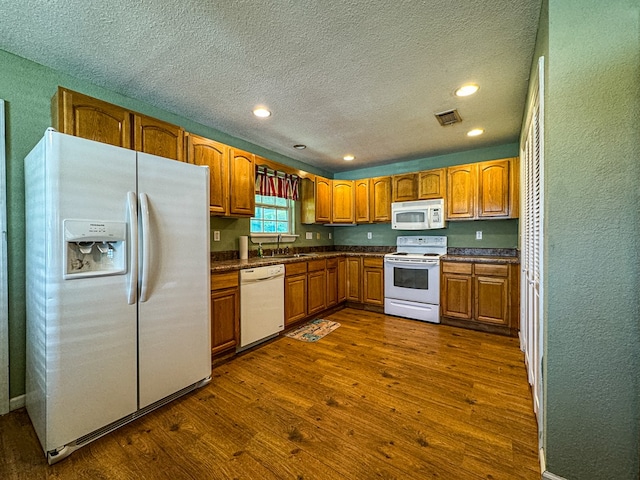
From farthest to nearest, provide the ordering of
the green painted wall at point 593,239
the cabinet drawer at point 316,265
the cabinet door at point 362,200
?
the cabinet door at point 362,200
the cabinet drawer at point 316,265
the green painted wall at point 593,239

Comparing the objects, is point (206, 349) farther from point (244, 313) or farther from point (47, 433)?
point (47, 433)

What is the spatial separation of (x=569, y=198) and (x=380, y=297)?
10.4ft

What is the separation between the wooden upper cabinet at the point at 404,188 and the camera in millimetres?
4172

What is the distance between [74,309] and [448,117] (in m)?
3.45

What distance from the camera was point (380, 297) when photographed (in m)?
4.18

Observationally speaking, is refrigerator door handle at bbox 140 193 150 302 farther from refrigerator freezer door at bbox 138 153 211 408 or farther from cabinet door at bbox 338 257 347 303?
cabinet door at bbox 338 257 347 303

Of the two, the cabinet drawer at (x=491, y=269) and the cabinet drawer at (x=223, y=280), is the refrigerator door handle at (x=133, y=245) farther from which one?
the cabinet drawer at (x=491, y=269)

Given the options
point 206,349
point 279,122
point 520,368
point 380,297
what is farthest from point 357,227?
point 206,349

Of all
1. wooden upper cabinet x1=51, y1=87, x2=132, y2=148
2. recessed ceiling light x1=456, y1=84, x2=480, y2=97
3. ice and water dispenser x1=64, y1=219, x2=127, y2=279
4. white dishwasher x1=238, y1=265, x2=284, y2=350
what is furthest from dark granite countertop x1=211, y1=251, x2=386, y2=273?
recessed ceiling light x1=456, y1=84, x2=480, y2=97

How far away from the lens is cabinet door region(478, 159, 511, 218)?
3.45m

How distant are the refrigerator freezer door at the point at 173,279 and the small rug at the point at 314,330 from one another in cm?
127

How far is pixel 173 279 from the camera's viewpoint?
1919 mm

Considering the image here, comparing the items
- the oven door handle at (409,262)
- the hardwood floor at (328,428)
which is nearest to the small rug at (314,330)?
the hardwood floor at (328,428)

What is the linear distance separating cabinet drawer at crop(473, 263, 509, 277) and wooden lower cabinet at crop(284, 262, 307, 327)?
2209 mm
